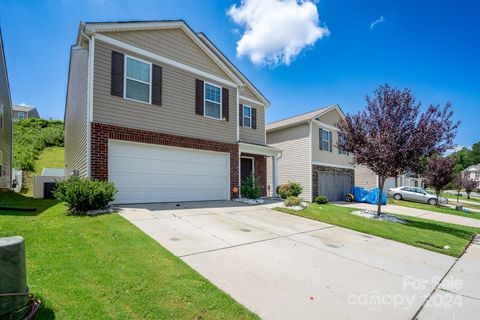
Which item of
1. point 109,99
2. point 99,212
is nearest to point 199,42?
point 109,99

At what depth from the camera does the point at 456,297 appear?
13.1 ft

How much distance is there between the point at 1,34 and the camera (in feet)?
47.5

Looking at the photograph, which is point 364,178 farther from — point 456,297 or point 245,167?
point 456,297

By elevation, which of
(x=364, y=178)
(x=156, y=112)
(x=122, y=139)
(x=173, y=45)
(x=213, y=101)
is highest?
(x=173, y=45)

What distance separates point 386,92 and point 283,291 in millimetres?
10484

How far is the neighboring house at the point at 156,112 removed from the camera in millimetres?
8625

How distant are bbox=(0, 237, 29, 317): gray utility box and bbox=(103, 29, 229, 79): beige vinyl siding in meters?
8.62

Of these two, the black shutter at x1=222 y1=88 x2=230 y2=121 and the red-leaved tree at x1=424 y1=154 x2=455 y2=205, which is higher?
the black shutter at x1=222 y1=88 x2=230 y2=121

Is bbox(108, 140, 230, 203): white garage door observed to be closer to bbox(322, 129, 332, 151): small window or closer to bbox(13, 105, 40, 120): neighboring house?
bbox(322, 129, 332, 151): small window

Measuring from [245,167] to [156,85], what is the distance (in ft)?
22.1

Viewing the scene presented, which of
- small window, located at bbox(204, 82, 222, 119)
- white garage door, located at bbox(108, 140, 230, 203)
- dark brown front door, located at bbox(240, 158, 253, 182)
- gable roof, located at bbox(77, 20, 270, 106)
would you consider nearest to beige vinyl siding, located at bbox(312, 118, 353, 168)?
gable roof, located at bbox(77, 20, 270, 106)

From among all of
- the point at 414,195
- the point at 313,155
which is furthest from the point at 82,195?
the point at 414,195

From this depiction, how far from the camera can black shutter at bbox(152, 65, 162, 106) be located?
390 inches

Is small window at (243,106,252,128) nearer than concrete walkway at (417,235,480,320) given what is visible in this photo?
No
